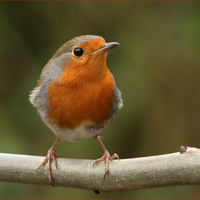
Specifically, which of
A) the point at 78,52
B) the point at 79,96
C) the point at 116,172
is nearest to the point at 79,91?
the point at 79,96

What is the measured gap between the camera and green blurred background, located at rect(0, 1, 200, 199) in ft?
16.1

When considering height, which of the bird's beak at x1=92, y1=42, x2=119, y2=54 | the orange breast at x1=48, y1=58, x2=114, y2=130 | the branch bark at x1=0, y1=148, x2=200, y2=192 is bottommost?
the branch bark at x1=0, y1=148, x2=200, y2=192

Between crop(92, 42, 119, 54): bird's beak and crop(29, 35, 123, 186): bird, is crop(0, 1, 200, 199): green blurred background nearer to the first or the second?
crop(29, 35, 123, 186): bird

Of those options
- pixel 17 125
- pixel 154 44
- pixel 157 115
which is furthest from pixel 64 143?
pixel 154 44

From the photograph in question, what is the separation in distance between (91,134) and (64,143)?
1.52m

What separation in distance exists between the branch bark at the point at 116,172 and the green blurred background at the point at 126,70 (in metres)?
1.80

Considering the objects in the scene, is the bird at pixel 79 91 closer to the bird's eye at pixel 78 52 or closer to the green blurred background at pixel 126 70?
the bird's eye at pixel 78 52

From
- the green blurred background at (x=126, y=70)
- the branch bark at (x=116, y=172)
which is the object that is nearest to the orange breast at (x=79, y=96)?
the branch bark at (x=116, y=172)

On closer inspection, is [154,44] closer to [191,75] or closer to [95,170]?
[191,75]

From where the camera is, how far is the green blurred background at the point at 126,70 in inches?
193

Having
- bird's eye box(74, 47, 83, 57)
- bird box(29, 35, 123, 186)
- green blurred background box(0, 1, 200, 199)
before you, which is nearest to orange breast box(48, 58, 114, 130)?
bird box(29, 35, 123, 186)

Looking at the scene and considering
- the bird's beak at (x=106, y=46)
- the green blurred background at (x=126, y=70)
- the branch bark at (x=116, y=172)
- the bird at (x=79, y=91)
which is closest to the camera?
the branch bark at (x=116, y=172)

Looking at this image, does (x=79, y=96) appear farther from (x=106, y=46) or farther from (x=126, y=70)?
(x=126, y=70)

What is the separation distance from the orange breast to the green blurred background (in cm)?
166
